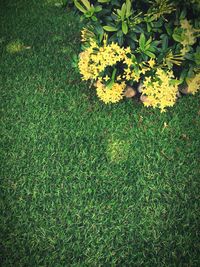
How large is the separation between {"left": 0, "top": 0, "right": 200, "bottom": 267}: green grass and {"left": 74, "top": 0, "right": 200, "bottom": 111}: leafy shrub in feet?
1.50

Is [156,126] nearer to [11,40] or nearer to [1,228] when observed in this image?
[1,228]

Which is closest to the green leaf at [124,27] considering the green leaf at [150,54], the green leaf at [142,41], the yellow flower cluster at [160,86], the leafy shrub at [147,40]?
the leafy shrub at [147,40]

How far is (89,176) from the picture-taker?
2762 mm

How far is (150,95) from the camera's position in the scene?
2.95 meters

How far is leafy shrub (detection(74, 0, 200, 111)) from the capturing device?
2.56m

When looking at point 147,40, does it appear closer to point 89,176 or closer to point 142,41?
point 142,41

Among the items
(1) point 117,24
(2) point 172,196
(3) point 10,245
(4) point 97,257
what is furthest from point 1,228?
(1) point 117,24

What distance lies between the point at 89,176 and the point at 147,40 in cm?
145

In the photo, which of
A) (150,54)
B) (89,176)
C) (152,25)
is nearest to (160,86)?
(150,54)

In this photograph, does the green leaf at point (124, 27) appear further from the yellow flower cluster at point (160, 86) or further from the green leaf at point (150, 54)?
the yellow flower cluster at point (160, 86)

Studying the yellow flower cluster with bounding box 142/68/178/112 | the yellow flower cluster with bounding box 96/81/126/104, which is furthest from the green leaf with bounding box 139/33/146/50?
the yellow flower cluster with bounding box 96/81/126/104

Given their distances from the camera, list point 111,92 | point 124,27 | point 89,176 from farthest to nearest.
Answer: point 111,92
point 89,176
point 124,27

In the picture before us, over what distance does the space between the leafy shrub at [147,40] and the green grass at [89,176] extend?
456mm

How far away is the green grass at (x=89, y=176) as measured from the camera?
2.33m
